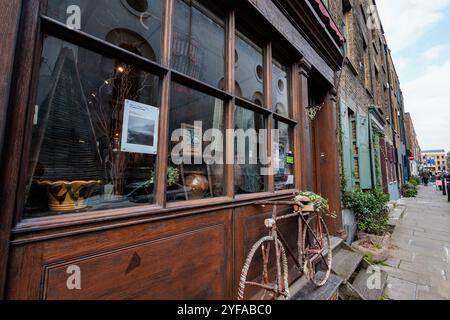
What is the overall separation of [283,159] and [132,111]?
2144 millimetres

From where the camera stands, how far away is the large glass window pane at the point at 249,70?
2527mm

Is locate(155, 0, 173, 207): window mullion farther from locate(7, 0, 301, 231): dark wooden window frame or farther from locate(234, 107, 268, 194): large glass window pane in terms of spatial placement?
locate(234, 107, 268, 194): large glass window pane

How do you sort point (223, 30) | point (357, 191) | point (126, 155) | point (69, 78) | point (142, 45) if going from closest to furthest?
point (69, 78), point (126, 155), point (142, 45), point (223, 30), point (357, 191)

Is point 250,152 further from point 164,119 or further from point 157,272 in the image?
point 157,272

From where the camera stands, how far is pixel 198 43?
2.18 m

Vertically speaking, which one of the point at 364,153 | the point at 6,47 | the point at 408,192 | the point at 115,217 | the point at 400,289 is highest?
the point at 364,153

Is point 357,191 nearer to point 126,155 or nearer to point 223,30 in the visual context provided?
point 223,30

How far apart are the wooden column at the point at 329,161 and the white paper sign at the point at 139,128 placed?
11.6ft

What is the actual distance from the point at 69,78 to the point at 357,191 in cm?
574

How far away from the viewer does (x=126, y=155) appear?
152cm

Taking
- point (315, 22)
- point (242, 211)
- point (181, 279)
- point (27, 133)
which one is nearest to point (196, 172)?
point (242, 211)

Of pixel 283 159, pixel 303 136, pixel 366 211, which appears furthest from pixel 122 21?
pixel 366 211
